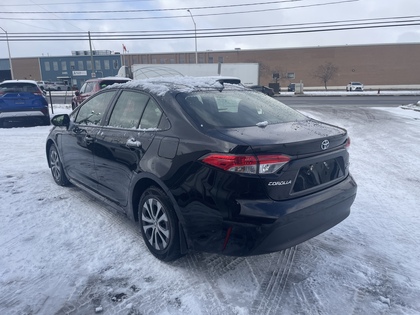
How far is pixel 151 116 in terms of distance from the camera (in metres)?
3.35

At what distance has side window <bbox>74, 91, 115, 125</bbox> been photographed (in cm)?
416

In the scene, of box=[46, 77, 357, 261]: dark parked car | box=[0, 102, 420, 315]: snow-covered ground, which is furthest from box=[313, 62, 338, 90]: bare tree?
box=[46, 77, 357, 261]: dark parked car

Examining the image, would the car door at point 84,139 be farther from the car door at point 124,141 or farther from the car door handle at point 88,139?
the car door at point 124,141

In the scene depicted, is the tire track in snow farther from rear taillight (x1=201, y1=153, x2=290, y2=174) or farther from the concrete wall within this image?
the concrete wall

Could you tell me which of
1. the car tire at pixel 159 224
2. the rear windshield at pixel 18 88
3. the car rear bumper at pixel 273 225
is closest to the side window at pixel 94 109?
the car tire at pixel 159 224

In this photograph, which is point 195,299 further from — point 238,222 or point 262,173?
point 262,173

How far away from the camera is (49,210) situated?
442 centimetres

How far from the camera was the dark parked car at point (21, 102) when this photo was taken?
11.0 metres

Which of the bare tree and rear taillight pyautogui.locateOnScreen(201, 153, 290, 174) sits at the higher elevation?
the bare tree

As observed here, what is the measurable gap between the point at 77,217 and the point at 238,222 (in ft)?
8.37

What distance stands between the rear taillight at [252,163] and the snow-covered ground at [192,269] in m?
1.08

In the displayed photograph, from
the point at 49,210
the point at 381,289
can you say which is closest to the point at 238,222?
the point at 381,289

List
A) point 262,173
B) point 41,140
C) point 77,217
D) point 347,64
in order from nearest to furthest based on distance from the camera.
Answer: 1. point 262,173
2. point 77,217
3. point 41,140
4. point 347,64

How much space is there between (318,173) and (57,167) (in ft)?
14.0
